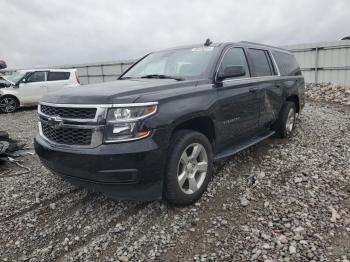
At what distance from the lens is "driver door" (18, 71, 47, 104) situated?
13273 mm

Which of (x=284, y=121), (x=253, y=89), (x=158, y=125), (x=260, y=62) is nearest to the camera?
(x=158, y=125)

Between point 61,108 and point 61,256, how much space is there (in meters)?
1.45

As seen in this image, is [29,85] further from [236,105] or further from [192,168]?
[192,168]

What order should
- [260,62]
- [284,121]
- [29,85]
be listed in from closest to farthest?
[260,62], [284,121], [29,85]

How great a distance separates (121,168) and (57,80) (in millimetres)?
12157

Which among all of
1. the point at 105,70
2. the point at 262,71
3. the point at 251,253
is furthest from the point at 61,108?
the point at 105,70

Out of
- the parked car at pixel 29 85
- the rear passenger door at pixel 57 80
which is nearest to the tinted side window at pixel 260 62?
the parked car at pixel 29 85

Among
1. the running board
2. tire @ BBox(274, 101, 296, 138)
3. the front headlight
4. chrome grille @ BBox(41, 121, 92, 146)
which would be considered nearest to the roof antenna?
the running board

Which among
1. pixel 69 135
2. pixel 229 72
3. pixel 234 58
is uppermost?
pixel 234 58

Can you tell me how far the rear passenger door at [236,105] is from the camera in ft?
13.3

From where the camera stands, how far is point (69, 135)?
10.6 feet

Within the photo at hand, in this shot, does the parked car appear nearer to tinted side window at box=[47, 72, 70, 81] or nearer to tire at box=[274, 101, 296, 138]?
tinted side window at box=[47, 72, 70, 81]

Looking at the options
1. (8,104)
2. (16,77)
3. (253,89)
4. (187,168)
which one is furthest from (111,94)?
(16,77)

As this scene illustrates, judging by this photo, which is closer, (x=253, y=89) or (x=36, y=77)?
(x=253, y=89)
